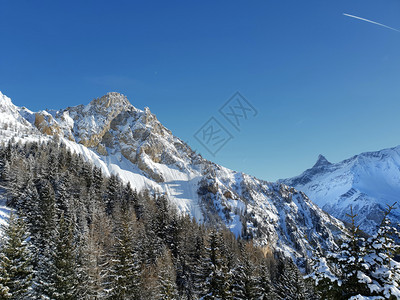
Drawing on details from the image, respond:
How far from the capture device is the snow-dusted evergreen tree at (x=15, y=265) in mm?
22828

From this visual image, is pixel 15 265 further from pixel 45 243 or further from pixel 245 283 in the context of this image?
pixel 245 283

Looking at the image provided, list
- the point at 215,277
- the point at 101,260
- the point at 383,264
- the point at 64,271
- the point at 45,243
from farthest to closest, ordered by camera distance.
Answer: the point at 45,243 → the point at 101,260 → the point at 64,271 → the point at 215,277 → the point at 383,264

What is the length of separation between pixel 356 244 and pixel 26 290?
1125 inches

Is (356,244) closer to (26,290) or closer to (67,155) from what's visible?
(26,290)

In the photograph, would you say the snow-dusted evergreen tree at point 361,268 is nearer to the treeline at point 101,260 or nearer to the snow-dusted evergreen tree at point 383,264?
the snow-dusted evergreen tree at point 383,264

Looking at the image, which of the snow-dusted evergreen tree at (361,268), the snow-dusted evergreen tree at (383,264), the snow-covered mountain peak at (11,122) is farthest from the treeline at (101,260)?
the snow-covered mountain peak at (11,122)

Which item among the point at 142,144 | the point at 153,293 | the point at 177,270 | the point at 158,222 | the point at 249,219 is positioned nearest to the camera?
the point at 153,293

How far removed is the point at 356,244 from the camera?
370 inches

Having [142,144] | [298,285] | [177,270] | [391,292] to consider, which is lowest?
[298,285]

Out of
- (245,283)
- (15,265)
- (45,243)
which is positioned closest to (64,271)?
(15,265)

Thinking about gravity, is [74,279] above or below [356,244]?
above

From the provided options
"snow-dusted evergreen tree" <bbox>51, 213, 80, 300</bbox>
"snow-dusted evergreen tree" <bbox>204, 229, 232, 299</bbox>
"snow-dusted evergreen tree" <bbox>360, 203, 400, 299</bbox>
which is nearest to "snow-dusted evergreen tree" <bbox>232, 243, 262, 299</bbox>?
"snow-dusted evergreen tree" <bbox>204, 229, 232, 299</bbox>

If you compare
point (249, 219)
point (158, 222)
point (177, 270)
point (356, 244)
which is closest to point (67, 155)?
point (158, 222)

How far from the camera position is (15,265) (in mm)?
24109
